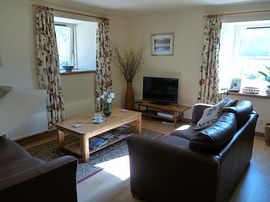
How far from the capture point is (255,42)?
4.07 metres

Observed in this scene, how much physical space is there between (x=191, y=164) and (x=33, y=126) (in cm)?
286

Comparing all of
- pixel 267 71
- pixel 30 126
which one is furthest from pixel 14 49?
pixel 267 71

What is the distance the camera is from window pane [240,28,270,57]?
397 centimetres

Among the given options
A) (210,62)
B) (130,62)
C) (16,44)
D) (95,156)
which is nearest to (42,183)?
(95,156)

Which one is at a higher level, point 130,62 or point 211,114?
point 130,62

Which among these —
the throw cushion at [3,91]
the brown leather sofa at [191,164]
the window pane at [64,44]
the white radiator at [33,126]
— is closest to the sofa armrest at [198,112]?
the brown leather sofa at [191,164]

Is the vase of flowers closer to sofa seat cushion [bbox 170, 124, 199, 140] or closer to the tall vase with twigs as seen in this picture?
sofa seat cushion [bbox 170, 124, 199, 140]

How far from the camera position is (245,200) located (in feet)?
7.30

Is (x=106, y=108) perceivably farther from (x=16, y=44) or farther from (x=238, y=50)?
(x=238, y=50)

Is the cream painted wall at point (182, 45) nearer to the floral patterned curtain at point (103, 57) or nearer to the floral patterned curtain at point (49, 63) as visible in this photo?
the floral patterned curtain at point (103, 57)

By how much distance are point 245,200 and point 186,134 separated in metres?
0.96

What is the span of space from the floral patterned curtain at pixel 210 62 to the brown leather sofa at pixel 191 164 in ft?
6.24

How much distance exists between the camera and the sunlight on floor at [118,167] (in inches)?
106

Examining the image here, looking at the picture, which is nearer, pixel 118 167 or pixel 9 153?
pixel 9 153
